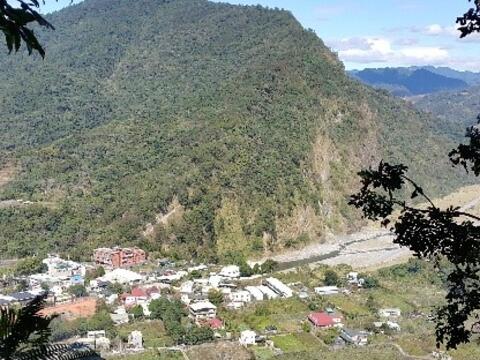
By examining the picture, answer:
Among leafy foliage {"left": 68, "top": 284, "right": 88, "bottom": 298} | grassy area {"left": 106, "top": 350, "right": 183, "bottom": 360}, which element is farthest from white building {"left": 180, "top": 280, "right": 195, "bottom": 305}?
grassy area {"left": 106, "top": 350, "right": 183, "bottom": 360}

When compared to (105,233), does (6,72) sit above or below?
above

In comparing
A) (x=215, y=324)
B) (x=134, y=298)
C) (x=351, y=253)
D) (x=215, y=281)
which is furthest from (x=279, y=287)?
(x=351, y=253)

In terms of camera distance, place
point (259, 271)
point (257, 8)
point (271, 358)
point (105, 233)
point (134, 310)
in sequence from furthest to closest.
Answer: point (257, 8) → point (105, 233) → point (259, 271) → point (134, 310) → point (271, 358)

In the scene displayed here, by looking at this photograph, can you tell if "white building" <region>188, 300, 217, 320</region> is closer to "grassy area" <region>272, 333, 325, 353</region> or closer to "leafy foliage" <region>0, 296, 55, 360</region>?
"grassy area" <region>272, 333, 325, 353</region>

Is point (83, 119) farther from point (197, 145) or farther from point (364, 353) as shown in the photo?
point (364, 353)

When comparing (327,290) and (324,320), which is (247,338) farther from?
(327,290)

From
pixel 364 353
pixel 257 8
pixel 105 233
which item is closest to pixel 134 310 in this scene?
pixel 364 353
